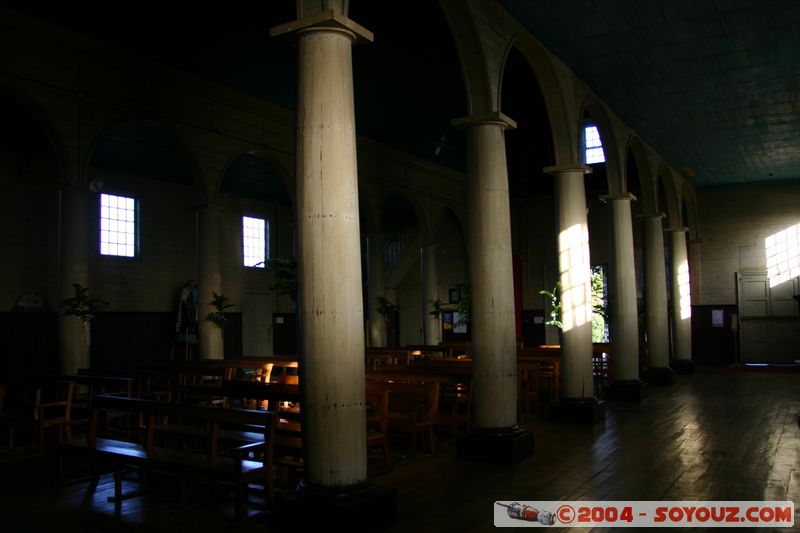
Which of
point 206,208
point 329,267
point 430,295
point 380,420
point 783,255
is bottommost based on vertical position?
point 380,420

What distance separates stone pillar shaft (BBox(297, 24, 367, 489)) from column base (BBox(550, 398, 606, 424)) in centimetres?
581

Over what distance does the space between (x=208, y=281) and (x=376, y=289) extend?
20.4ft

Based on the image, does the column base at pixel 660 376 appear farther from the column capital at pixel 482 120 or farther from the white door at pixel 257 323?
the white door at pixel 257 323

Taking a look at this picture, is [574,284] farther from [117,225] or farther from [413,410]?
[117,225]

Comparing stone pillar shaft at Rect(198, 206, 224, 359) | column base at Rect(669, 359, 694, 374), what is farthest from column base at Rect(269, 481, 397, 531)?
column base at Rect(669, 359, 694, 374)

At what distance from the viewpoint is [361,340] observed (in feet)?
16.8

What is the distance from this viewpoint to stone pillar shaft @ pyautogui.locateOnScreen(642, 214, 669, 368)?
1562 cm

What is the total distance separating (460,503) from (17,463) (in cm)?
506

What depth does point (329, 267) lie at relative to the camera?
197 inches

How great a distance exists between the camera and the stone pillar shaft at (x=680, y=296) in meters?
18.4

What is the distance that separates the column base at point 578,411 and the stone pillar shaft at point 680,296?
9.22 metres

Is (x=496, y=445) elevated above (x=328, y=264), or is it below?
below

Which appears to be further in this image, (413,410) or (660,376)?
(660,376)

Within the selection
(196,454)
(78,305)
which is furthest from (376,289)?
(196,454)
